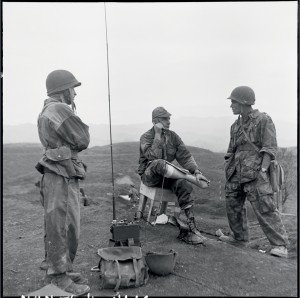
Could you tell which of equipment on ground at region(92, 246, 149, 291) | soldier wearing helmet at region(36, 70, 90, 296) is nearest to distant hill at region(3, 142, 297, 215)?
equipment on ground at region(92, 246, 149, 291)

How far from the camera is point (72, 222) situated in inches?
163

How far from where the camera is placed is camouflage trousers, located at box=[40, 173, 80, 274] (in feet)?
12.9

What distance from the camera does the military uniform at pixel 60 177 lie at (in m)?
3.95

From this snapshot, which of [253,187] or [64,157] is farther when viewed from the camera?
[253,187]

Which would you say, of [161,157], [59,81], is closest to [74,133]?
[59,81]

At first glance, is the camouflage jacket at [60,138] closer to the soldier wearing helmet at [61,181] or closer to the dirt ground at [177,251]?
the soldier wearing helmet at [61,181]

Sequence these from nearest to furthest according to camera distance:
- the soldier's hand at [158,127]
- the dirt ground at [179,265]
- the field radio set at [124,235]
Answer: the dirt ground at [179,265]
the field radio set at [124,235]
the soldier's hand at [158,127]

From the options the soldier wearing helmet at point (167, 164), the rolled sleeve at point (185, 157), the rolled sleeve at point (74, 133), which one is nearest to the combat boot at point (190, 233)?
the soldier wearing helmet at point (167, 164)

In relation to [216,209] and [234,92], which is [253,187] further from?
[216,209]

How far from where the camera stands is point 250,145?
5738mm


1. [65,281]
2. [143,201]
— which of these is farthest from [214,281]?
[143,201]

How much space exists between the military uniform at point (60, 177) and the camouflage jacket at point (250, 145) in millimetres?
2615

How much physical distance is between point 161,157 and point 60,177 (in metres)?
2.67

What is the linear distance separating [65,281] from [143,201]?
9.93 ft
